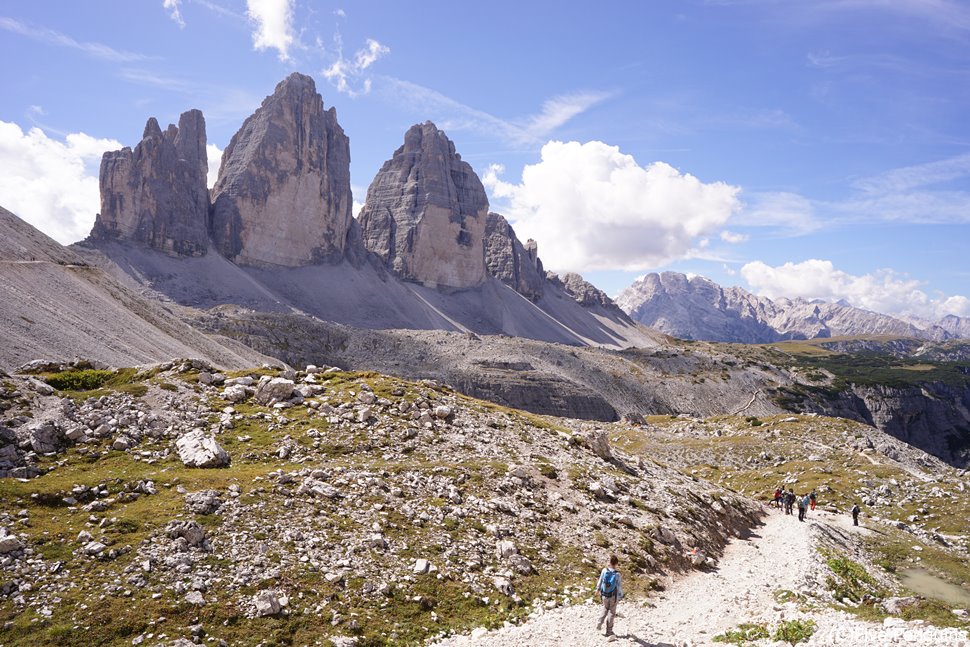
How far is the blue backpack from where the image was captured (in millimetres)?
18219

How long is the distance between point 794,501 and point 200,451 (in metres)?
40.3

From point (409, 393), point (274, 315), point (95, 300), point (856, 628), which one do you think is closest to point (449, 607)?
point (856, 628)

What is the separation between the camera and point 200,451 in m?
24.7

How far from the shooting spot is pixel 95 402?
27.7 m

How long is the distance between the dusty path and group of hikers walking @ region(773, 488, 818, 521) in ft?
35.3

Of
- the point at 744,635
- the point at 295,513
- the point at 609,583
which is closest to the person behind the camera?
the point at 744,635

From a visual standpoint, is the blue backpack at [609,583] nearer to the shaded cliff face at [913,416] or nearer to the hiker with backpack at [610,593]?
the hiker with backpack at [610,593]

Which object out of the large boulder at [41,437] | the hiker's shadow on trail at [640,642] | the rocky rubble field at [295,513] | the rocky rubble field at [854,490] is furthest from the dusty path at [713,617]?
the large boulder at [41,437]

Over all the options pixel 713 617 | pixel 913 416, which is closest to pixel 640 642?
pixel 713 617

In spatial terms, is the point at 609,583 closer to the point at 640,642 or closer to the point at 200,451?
the point at 640,642

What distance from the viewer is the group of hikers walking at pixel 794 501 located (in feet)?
130

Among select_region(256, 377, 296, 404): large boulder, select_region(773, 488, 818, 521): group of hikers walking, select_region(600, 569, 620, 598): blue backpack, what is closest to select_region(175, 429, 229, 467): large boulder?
select_region(256, 377, 296, 404): large boulder

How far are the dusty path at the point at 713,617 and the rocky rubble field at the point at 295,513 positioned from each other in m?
0.89

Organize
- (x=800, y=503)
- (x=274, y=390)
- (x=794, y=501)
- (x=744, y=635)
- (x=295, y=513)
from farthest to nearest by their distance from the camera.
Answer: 1. (x=794, y=501)
2. (x=800, y=503)
3. (x=274, y=390)
4. (x=295, y=513)
5. (x=744, y=635)
